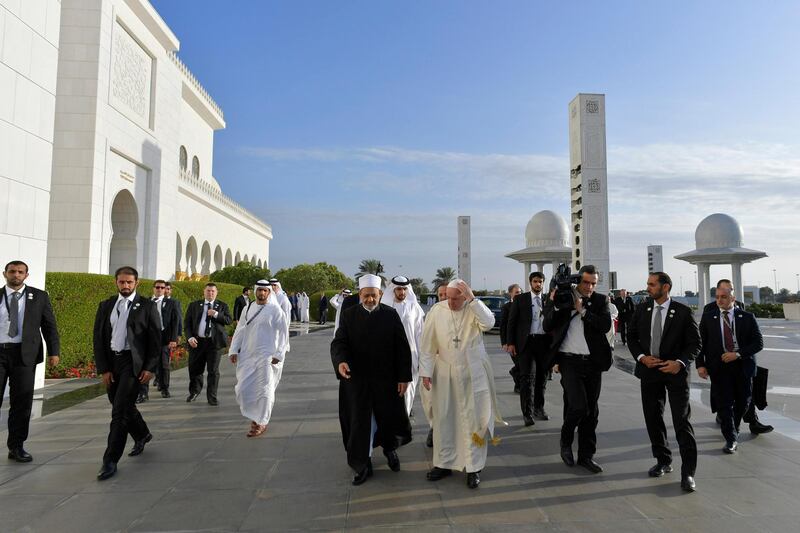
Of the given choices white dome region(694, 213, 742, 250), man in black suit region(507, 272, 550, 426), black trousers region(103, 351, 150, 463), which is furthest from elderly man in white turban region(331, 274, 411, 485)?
white dome region(694, 213, 742, 250)

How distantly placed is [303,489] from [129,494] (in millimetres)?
1331

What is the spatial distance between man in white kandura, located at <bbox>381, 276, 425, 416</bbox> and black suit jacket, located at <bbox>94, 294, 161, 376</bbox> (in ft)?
8.37

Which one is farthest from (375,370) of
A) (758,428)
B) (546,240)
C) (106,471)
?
(546,240)

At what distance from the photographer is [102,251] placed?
19047 millimetres

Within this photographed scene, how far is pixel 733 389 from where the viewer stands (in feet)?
18.2

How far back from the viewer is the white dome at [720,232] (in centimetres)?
3566

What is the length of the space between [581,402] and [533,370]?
1.99 m

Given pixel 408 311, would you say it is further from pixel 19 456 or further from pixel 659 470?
pixel 19 456

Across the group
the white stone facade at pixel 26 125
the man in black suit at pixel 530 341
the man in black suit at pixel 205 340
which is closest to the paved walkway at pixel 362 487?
the man in black suit at pixel 530 341

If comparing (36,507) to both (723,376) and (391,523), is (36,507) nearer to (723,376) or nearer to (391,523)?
(391,523)

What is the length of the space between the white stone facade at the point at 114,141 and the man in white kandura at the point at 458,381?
58.1 ft

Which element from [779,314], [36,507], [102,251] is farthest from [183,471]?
[779,314]

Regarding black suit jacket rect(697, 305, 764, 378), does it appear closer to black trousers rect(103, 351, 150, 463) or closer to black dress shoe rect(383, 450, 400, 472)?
black dress shoe rect(383, 450, 400, 472)

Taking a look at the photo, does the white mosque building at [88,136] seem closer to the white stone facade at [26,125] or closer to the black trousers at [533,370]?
the white stone facade at [26,125]
